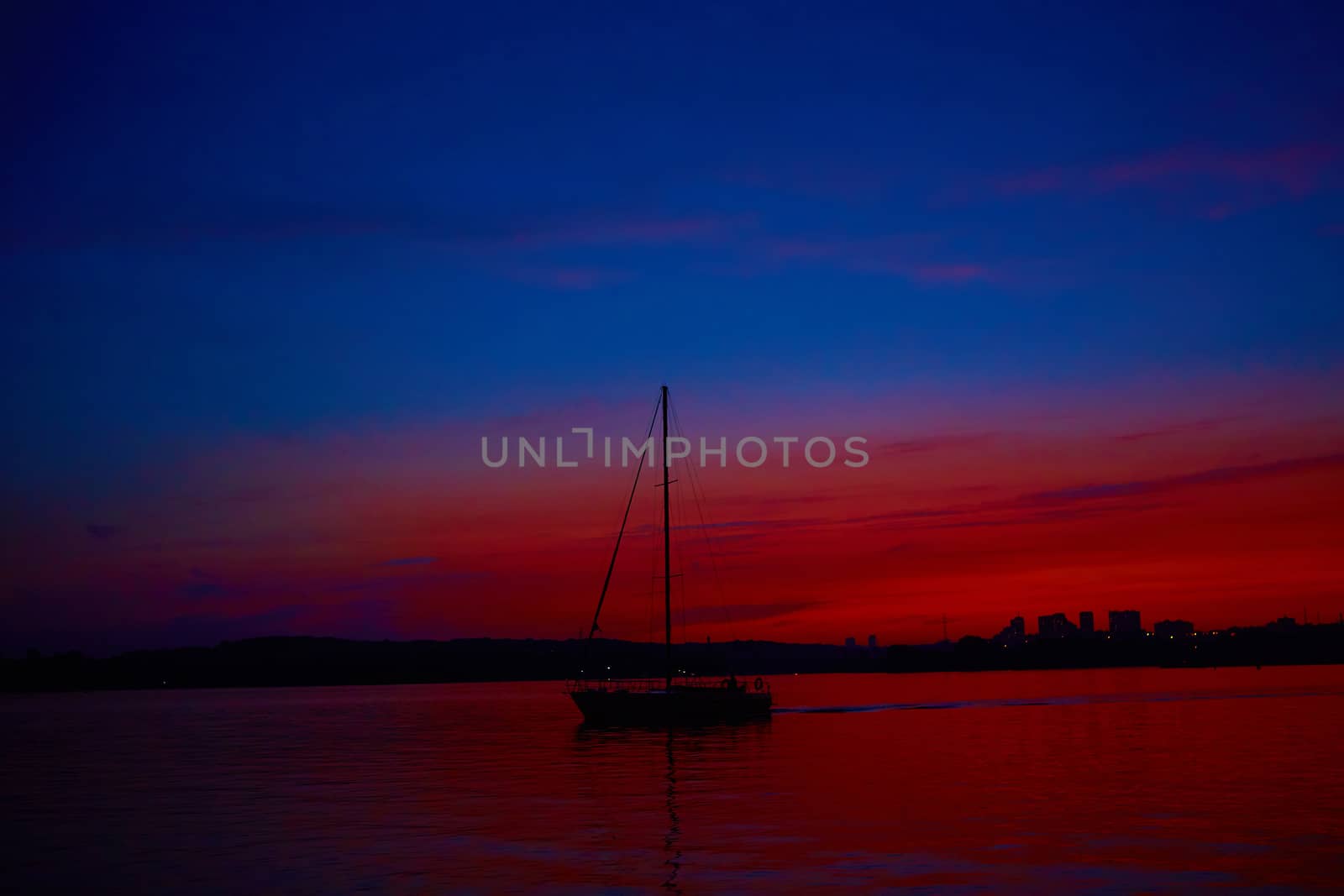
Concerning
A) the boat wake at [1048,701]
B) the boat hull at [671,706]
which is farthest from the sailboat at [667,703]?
the boat wake at [1048,701]

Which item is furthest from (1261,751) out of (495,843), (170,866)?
(170,866)

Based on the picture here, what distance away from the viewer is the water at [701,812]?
101 feet

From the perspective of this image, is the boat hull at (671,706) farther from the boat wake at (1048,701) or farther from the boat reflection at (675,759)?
the boat wake at (1048,701)

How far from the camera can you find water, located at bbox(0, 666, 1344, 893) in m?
30.8

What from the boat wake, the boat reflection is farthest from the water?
the boat wake

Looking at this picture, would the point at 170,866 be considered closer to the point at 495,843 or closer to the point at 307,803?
the point at 495,843

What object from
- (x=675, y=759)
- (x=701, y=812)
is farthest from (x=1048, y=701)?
(x=701, y=812)

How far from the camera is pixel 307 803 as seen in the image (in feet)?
157

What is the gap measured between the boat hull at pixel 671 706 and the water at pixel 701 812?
2.05 metres

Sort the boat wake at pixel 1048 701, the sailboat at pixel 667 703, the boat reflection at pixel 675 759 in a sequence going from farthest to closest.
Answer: the boat wake at pixel 1048 701 → the sailboat at pixel 667 703 → the boat reflection at pixel 675 759

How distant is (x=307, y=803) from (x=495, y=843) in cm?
1496

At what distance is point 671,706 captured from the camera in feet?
297

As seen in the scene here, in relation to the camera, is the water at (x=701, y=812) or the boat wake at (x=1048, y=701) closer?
the water at (x=701, y=812)

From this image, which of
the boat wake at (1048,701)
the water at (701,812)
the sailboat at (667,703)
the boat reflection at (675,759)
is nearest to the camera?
the water at (701,812)
